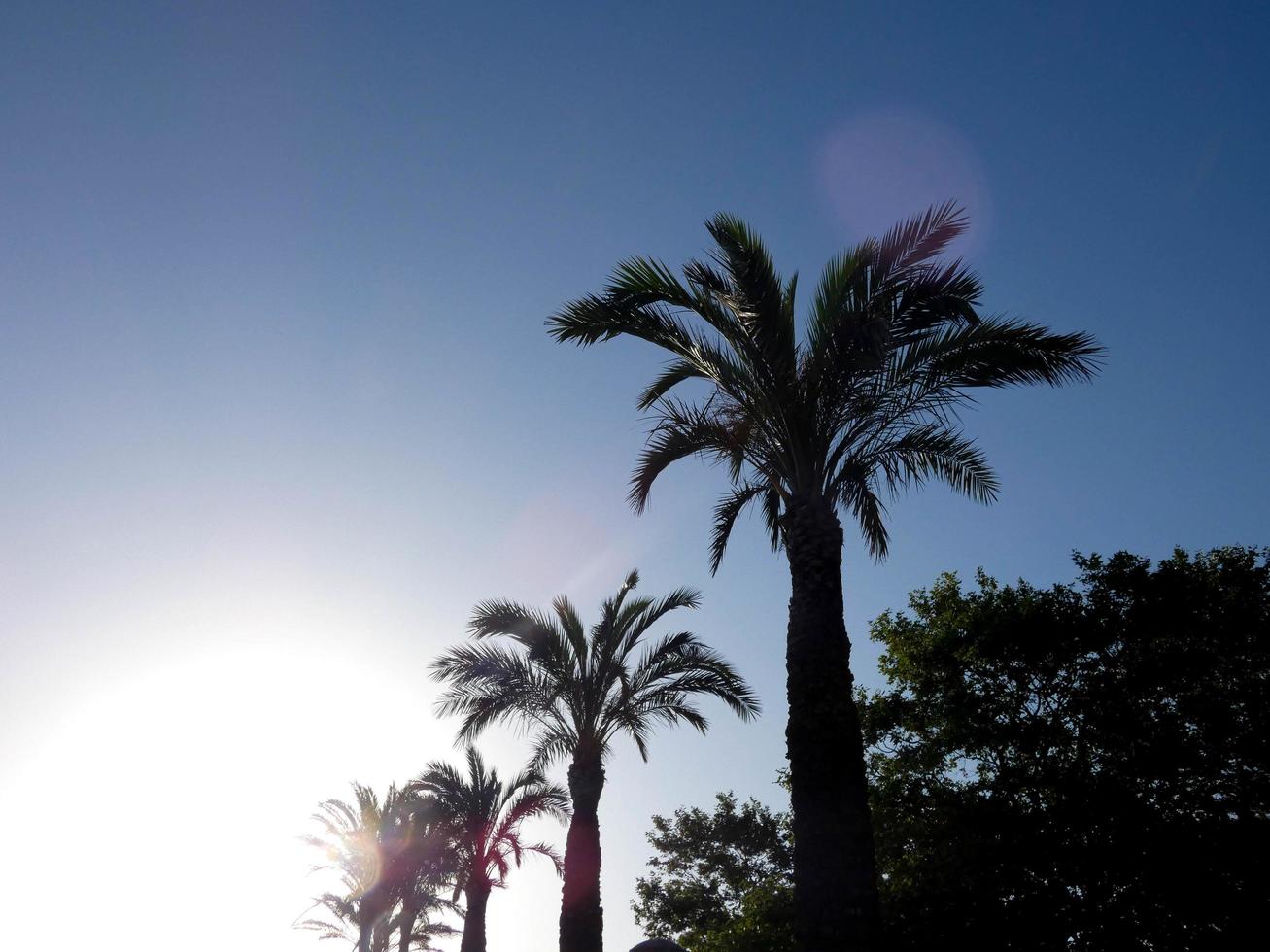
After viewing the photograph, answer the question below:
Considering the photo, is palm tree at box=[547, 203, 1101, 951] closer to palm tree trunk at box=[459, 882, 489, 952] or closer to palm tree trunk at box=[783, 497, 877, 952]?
palm tree trunk at box=[783, 497, 877, 952]

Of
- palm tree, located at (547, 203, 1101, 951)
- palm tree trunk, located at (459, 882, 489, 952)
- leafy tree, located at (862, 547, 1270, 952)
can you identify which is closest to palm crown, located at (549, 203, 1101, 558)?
palm tree, located at (547, 203, 1101, 951)

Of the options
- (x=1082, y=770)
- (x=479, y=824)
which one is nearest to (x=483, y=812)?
(x=479, y=824)

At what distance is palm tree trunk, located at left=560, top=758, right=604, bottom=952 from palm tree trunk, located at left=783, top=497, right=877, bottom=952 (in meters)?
9.94

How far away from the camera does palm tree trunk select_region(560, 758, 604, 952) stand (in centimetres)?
1659

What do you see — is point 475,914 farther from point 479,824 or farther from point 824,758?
point 824,758

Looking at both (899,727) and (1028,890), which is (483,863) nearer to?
(899,727)

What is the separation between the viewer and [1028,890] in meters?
13.8

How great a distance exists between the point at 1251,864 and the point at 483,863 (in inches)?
833

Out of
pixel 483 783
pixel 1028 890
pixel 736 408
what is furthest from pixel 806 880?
pixel 483 783

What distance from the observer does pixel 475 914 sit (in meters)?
26.2

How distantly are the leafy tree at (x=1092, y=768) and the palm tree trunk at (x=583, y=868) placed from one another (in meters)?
5.95

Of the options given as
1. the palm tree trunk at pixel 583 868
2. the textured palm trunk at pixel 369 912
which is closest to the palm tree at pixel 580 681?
the palm tree trunk at pixel 583 868

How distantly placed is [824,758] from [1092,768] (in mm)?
9357

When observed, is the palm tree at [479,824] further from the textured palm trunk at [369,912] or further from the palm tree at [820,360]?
the palm tree at [820,360]
